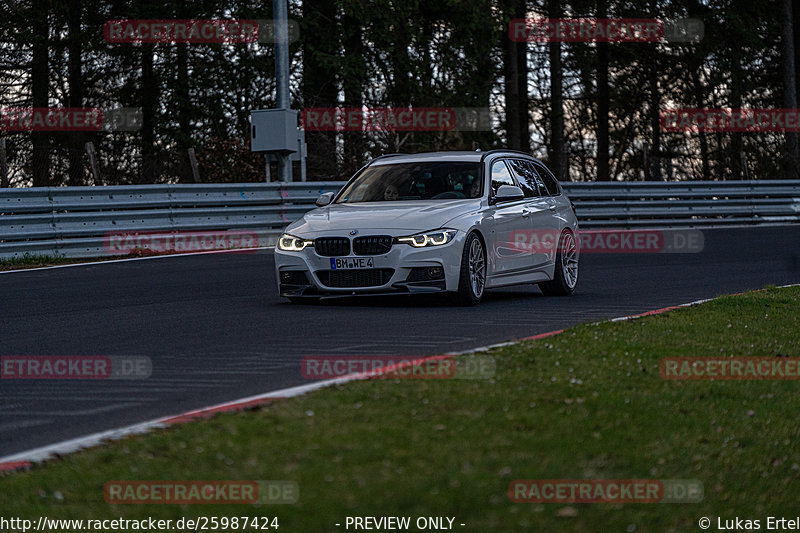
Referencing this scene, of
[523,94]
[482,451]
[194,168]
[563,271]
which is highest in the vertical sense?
[523,94]

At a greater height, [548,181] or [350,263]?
[548,181]

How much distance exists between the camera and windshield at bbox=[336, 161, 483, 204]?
13273 millimetres

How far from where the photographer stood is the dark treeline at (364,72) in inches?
1257

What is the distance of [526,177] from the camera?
14562 mm

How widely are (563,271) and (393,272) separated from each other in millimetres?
2983

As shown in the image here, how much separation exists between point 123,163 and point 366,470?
18820 millimetres

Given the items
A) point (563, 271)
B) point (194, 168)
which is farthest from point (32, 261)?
point (563, 271)

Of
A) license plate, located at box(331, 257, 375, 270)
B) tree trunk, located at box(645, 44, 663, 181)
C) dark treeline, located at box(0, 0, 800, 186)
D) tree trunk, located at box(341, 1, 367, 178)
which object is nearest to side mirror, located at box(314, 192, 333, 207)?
license plate, located at box(331, 257, 375, 270)

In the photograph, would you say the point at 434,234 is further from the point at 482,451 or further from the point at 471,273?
the point at 482,451

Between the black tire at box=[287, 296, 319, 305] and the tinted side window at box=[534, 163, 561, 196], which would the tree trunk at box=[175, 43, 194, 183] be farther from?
the black tire at box=[287, 296, 319, 305]

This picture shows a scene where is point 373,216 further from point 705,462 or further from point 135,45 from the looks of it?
point 135,45

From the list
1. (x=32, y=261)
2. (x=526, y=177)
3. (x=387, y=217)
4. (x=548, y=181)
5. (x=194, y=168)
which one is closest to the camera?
(x=387, y=217)

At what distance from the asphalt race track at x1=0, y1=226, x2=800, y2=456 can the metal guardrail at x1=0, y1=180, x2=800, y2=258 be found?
121 centimetres

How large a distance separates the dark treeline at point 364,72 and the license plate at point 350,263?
12634mm
